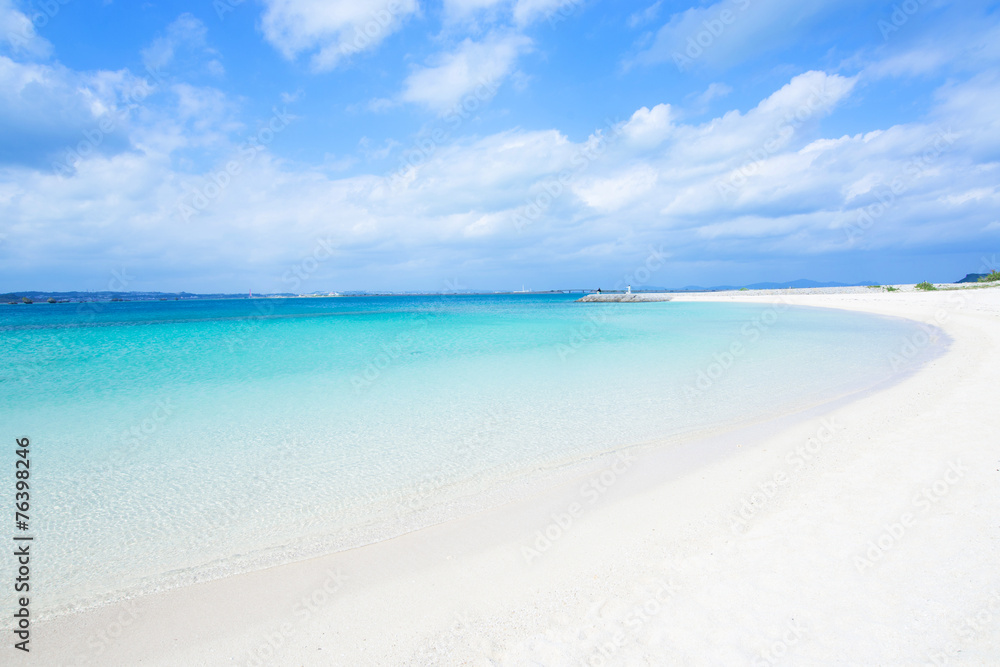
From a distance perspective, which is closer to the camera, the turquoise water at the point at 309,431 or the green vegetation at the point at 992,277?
the turquoise water at the point at 309,431

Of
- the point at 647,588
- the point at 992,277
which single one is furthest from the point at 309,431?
the point at 992,277

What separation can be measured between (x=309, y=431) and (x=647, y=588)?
6.87 metres

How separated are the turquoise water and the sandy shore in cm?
70

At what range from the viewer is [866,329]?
2486 centimetres

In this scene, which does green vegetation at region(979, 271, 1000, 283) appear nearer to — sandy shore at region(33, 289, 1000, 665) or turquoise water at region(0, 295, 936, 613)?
turquoise water at region(0, 295, 936, 613)

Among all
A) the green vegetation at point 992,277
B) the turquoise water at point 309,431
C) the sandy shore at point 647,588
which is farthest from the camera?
the green vegetation at point 992,277

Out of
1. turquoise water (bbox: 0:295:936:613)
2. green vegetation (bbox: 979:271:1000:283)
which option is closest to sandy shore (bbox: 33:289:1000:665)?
turquoise water (bbox: 0:295:936:613)

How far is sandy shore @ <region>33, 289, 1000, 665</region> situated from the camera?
3.20m

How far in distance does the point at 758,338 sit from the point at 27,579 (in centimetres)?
2448

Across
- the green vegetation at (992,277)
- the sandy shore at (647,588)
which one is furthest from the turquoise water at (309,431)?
the green vegetation at (992,277)

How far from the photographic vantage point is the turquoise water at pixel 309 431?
500 cm

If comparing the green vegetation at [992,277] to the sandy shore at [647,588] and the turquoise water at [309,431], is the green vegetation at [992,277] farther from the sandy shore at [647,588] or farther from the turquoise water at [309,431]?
the sandy shore at [647,588]

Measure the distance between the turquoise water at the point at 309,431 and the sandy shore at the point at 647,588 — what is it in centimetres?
70

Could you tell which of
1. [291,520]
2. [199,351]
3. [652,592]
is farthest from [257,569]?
[199,351]
